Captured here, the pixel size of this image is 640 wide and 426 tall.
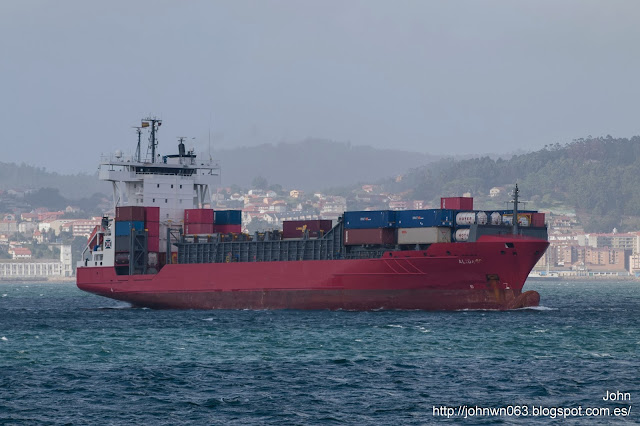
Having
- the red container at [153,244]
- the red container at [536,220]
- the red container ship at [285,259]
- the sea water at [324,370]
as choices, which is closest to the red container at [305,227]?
the red container ship at [285,259]

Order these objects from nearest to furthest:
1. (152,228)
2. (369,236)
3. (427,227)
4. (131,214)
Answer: (427,227) < (369,236) < (131,214) < (152,228)

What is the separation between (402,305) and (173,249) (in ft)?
62.9

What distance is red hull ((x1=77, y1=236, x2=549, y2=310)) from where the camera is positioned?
5756cm

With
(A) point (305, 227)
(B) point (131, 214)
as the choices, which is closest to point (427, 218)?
(A) point (305, 227)

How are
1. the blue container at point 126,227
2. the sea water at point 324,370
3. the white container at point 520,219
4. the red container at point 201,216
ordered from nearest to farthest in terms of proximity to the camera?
1. the sea water at point 324,370
2. the white container at point 520,219
3. the blue container at point 126,227
4. the red container at point 201,216

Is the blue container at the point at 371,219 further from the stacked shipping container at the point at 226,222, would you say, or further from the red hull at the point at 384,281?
the stacked shipping container at the point at 226,222

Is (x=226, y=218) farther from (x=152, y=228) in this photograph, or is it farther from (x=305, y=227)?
(x=305, y=227)

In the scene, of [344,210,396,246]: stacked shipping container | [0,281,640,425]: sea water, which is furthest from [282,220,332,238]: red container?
[0,281,640,425]: sea water

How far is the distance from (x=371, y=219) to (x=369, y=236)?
1032 mm

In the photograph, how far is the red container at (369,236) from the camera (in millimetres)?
60031

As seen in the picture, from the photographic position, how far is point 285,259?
65500mm

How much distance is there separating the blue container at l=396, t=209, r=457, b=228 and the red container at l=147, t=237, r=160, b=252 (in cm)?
1974

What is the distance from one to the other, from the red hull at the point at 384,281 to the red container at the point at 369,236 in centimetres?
125

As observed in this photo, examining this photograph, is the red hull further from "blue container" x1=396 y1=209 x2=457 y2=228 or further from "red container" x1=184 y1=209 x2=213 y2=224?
"red container" x1=184 y1=209 x2=213 y2=224
